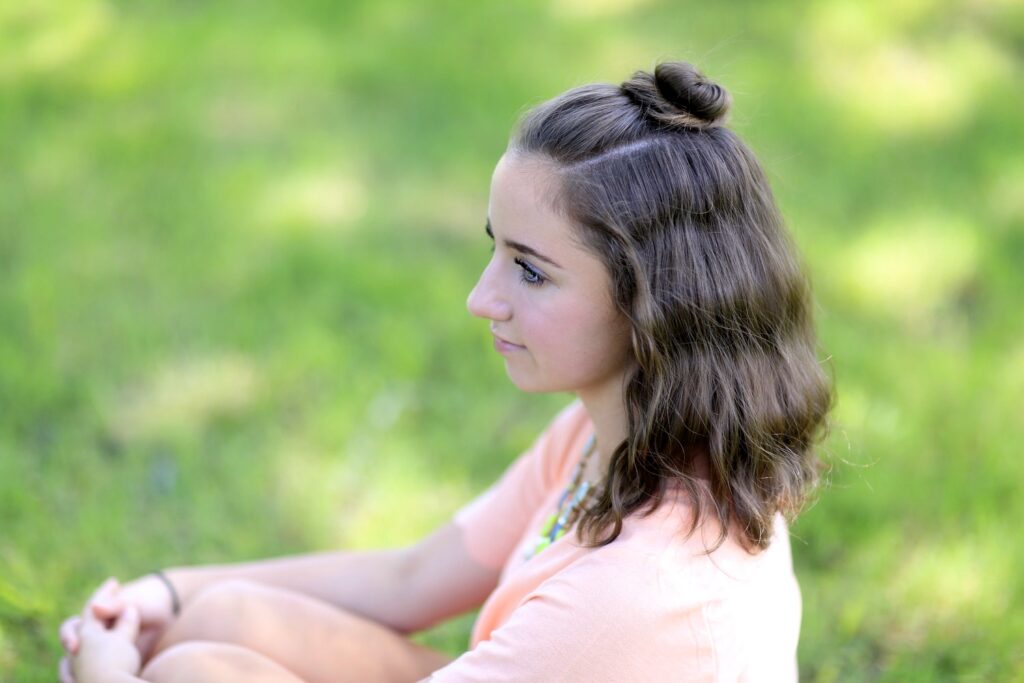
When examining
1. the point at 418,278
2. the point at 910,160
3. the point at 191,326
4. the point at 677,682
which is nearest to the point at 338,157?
the point at 418,278

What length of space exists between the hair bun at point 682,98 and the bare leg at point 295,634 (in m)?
0.99

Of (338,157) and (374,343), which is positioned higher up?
(338,157)

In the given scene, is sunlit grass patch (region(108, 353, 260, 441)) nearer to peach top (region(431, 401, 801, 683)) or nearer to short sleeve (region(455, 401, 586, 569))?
short sleeve (region(455, 401, 586, 569))

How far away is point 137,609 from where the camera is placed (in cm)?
185

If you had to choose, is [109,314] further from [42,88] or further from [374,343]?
[42,88]

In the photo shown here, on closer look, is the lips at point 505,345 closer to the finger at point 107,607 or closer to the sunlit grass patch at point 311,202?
the finger at point 107,607

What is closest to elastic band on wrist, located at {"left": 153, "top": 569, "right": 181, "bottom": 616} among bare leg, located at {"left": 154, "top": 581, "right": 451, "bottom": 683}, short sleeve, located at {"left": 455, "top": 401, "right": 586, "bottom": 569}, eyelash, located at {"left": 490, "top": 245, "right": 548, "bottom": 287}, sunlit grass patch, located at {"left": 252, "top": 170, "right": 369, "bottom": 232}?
bare leg, located at {"left": 154, "top": 581, "right": 451, "bottom": 683}

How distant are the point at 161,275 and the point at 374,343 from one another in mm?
744

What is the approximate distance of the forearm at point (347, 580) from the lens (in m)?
1.96

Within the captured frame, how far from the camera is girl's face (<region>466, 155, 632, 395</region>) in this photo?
1.48m

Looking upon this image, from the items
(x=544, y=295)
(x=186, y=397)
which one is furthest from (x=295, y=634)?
(x=186, y=397)

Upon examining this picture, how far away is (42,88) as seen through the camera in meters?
4.02

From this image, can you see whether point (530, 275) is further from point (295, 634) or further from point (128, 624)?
point (128, 624)

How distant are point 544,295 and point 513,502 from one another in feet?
1.73
